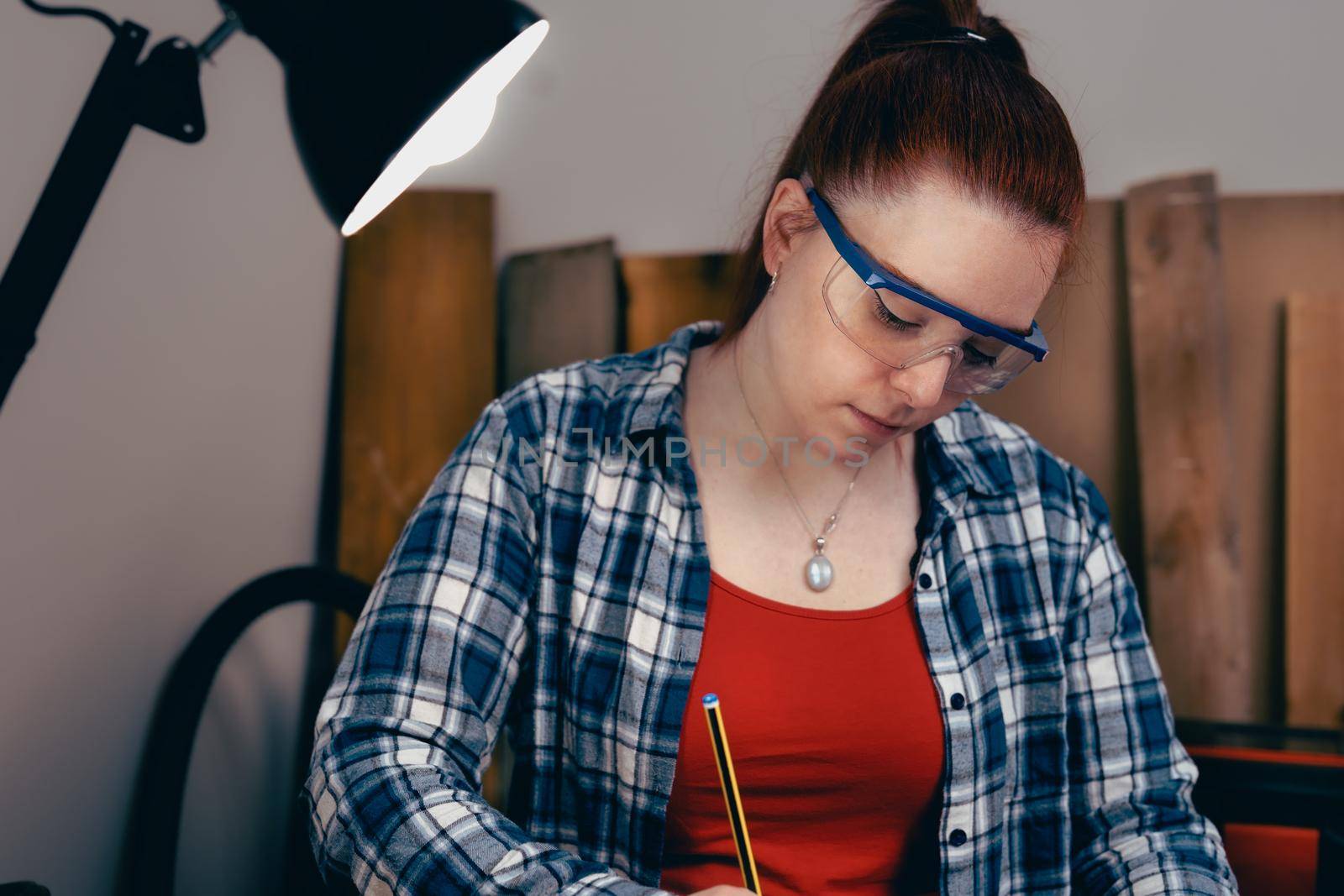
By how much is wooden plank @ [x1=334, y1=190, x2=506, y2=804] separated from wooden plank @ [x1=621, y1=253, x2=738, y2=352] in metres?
0.29

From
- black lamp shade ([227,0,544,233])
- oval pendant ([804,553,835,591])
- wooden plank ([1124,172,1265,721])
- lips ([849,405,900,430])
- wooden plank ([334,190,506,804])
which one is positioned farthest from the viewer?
wooden plank ([334,190,506,804])

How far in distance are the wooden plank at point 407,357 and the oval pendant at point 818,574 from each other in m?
0.85

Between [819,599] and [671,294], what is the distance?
891mm

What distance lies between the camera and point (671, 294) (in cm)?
188

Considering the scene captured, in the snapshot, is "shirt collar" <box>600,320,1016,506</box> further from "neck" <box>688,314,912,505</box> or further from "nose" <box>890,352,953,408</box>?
"nose" <box>890,352,953,408</box>

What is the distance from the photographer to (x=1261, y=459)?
174 cm

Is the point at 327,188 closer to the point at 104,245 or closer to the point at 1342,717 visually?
the point at 104,245

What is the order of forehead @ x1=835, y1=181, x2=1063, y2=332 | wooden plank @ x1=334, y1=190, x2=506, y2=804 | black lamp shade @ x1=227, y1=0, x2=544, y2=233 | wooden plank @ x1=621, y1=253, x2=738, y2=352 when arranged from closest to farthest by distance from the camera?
1. black lamp shade @ x1=227, y1=0, x2=544, y2=233
2. forehead @ x1=835, y1=181, x2=1063, y2=332
3. wooden plank @ x1=334, y1=190, x2=506, y2=804
4. wooden plank @ x1=621, y1=253, x2=738, y2=352

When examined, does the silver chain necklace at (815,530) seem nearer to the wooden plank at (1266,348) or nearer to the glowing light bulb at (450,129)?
the glowing light bulb at (450,129)

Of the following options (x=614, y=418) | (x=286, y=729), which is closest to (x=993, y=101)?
(x=614, y=418)

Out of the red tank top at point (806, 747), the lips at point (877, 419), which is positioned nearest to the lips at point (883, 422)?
the lips at point (877, 419)

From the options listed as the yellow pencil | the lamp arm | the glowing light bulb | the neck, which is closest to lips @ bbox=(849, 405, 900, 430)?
the neck

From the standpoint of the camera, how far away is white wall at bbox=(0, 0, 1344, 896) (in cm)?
108

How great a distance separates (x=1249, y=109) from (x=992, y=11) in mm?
505
